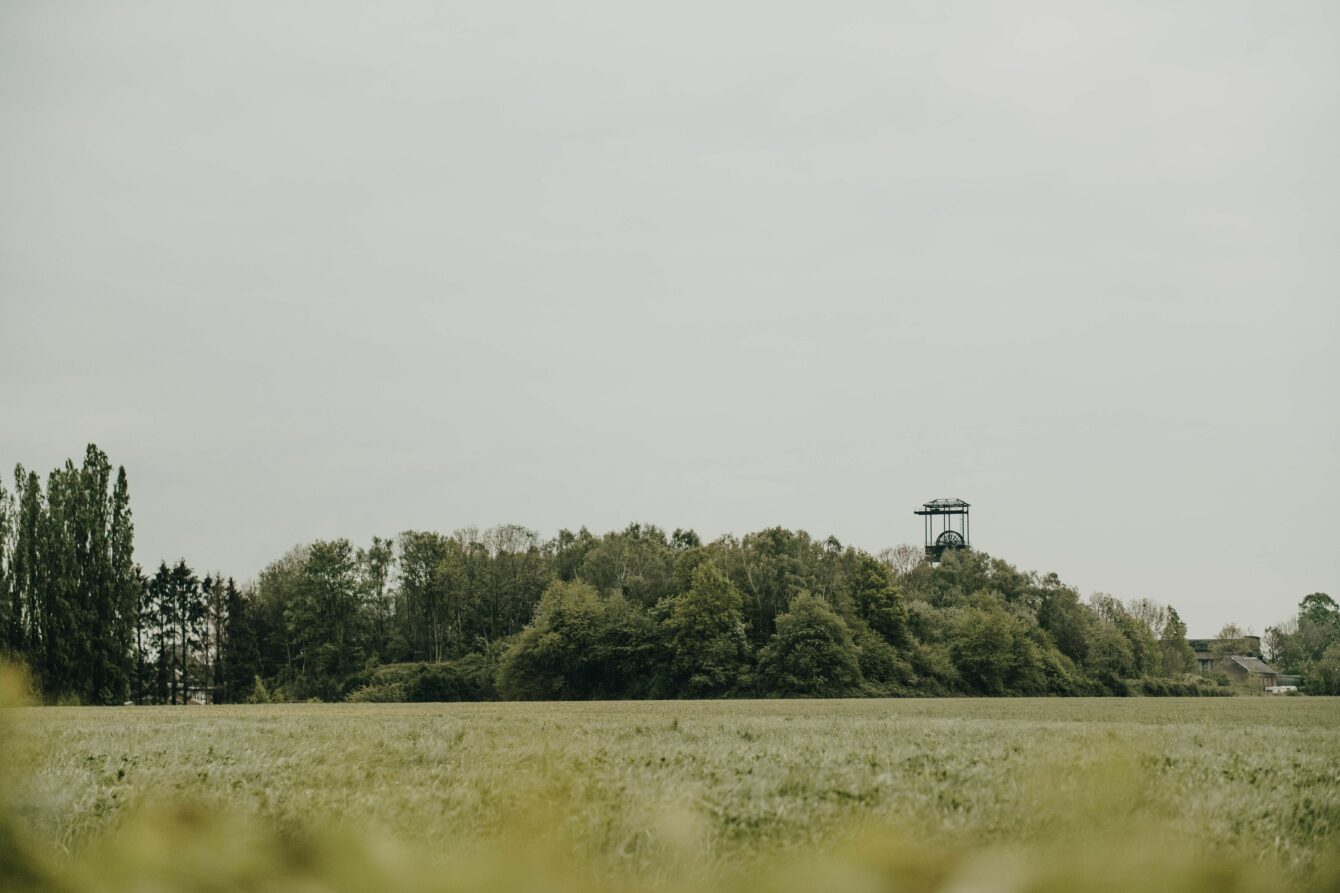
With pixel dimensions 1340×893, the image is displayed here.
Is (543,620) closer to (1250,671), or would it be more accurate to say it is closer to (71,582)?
(71,582)

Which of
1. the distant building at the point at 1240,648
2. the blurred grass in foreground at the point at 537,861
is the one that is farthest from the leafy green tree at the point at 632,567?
the distant building at the point at 1240,648

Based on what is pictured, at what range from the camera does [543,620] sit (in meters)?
60.3

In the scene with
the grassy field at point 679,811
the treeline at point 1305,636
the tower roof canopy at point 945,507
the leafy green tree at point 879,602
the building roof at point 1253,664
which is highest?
the tower roof canopy at point 945,507

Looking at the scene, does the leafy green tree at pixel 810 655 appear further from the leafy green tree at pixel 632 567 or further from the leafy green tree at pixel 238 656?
the leafy green tree at pixel 238 656

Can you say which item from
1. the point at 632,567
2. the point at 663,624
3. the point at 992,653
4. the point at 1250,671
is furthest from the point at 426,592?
the point at 1250,671

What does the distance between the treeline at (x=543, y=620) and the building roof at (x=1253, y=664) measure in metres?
24.5

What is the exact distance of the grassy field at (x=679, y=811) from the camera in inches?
54.5

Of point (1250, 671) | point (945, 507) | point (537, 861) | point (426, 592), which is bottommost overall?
point (1250, 671)

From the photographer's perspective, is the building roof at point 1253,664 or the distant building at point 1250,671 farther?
the building roof at point 1253,664

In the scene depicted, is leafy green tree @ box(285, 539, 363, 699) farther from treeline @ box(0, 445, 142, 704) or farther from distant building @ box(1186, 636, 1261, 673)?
distant building @ box(1186, 636, 1261, 673)

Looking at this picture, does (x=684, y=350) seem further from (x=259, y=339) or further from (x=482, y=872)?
(x=482, y=872)

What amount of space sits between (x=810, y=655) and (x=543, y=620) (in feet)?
55.6

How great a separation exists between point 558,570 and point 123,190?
5560 centimetres

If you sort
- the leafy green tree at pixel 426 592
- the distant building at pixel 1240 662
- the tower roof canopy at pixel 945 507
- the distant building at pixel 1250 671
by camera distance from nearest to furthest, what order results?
the leafy green tree at pixel 426 592, the distant building at pixel 1250 671, the distant building at pixel 1240 662, the tower roof canopy at pixel 945 507
